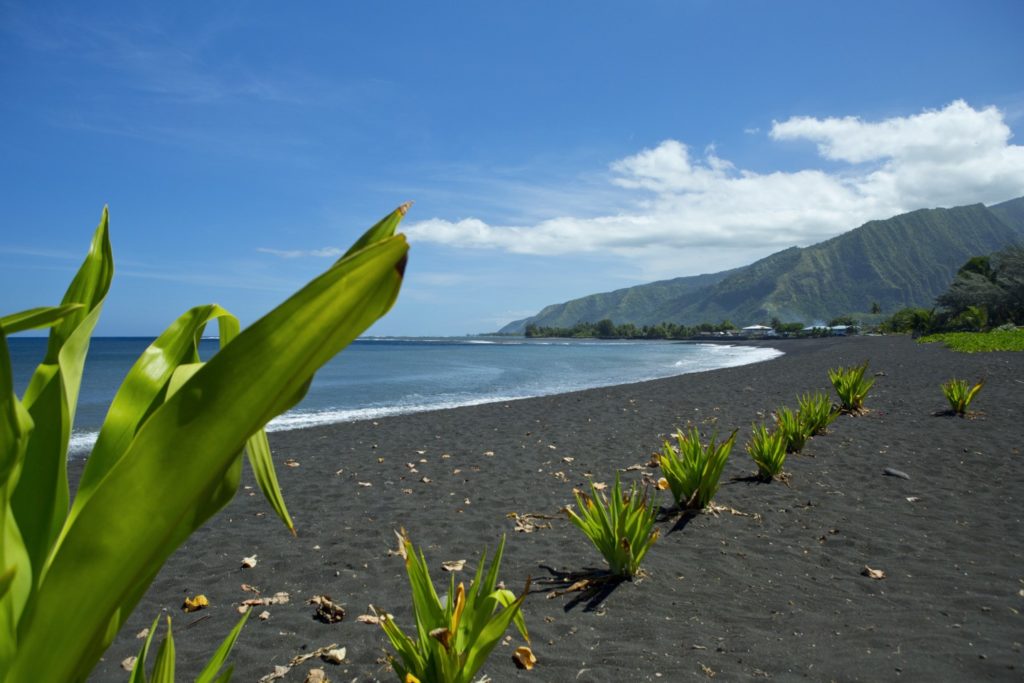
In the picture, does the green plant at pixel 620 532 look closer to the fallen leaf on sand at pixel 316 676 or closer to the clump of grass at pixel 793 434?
the fallen leaf on sand at pixel 316 676

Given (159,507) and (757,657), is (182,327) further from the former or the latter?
(757,657)

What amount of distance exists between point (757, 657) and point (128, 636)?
3493mm

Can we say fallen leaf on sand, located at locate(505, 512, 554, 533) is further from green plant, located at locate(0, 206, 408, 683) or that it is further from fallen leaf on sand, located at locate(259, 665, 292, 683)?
green plant, located at locate(0, 206, 408, 683)

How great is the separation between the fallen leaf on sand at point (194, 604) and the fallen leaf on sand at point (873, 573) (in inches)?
171

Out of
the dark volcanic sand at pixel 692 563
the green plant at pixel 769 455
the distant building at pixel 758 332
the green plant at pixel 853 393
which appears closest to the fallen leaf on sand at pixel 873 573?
the dark volcanic sand at pixel 692 563

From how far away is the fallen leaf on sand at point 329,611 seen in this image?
3.56 m

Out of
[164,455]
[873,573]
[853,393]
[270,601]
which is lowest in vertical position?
[873,573]

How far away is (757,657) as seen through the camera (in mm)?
2988

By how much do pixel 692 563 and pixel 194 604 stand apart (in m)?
3.35

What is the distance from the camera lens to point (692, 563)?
427 cm

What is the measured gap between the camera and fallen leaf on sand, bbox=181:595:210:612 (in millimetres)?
3916

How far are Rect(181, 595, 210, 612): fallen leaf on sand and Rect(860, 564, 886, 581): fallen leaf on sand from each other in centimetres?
435

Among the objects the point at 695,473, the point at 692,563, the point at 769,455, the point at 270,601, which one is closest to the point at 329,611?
the point at 270,601

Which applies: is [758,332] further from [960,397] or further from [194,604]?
[194,604]
